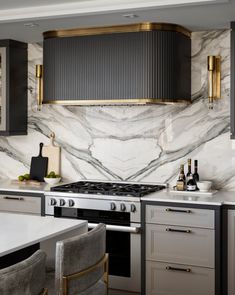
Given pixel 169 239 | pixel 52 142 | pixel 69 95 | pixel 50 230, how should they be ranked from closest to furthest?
pixel 50 230 → pixel 169 239 → pixel 69 95 → pixel 52 142

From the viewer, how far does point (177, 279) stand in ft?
13.9

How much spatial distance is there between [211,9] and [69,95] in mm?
1557

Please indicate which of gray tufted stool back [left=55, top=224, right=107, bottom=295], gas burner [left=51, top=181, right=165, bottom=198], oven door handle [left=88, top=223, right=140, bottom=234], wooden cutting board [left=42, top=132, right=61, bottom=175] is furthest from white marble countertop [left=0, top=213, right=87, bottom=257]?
wooden cutting board [left=42, top=132, right=61, bottom=175]

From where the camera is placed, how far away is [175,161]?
16.1 ft

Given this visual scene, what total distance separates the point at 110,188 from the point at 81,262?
2111 millimetres

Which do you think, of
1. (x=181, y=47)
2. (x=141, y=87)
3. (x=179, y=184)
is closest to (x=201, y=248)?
(x=179, y=184)

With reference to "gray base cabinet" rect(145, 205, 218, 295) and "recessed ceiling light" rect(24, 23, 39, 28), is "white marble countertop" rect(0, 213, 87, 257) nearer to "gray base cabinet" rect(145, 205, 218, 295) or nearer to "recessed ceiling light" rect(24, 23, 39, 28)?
"gray base cabinet" rect(145, 205, 218, 295)

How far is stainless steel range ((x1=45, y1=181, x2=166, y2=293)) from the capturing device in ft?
14.2

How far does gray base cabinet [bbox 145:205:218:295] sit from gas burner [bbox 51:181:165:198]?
269mm

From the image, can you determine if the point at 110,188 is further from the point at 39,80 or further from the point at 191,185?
the point at 39,80

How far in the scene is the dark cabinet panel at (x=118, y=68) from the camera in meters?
4.46

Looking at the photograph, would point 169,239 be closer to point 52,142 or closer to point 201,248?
point 201,248

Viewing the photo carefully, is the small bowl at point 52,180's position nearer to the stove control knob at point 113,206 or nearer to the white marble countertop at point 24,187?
the white marble countertop at point 24,187

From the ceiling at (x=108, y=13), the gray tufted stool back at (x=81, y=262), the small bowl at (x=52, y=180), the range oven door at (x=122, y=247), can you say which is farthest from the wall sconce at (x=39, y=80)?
the gray tufted stool back at (x=81, y=262)
